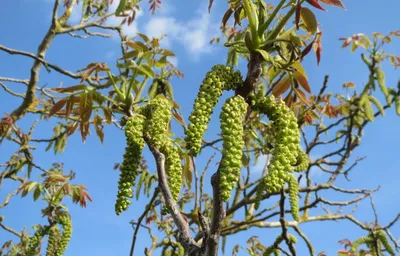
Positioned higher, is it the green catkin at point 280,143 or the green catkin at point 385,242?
the green catkin at point 385,242

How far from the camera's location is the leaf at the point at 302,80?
1732 mm

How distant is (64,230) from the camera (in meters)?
4.14

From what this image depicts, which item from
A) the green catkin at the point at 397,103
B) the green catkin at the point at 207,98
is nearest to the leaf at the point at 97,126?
the green catkin at the point at 207,98

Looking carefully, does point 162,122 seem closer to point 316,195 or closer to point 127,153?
point 127,153

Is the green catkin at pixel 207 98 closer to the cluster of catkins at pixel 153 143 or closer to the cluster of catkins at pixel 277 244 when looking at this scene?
the cluster of catkins at pixel 153 143

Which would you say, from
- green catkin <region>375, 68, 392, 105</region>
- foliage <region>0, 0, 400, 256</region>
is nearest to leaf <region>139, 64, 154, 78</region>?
foliage <region>0, 0, 400, 256</region>

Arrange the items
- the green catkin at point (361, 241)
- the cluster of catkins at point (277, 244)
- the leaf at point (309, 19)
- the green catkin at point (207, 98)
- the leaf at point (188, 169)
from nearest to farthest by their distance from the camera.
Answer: the green catkin at point (207, 98) < the leaf at point (309, 19) < the leaf at point (188, 169) < the cluster of catkins at point (277, 244) < the green catkin at point (361, 241)

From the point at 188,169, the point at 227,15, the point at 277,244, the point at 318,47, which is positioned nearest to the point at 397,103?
the point at 277,244

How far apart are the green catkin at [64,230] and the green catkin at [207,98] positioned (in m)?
3.06

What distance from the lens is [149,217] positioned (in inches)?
197

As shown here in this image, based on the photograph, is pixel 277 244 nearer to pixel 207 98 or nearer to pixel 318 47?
pixel 318 47

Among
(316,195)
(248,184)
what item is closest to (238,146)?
(316,195)

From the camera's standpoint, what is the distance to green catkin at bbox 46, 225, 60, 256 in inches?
163

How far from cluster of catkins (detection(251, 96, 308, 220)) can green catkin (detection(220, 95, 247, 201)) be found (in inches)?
4.4
